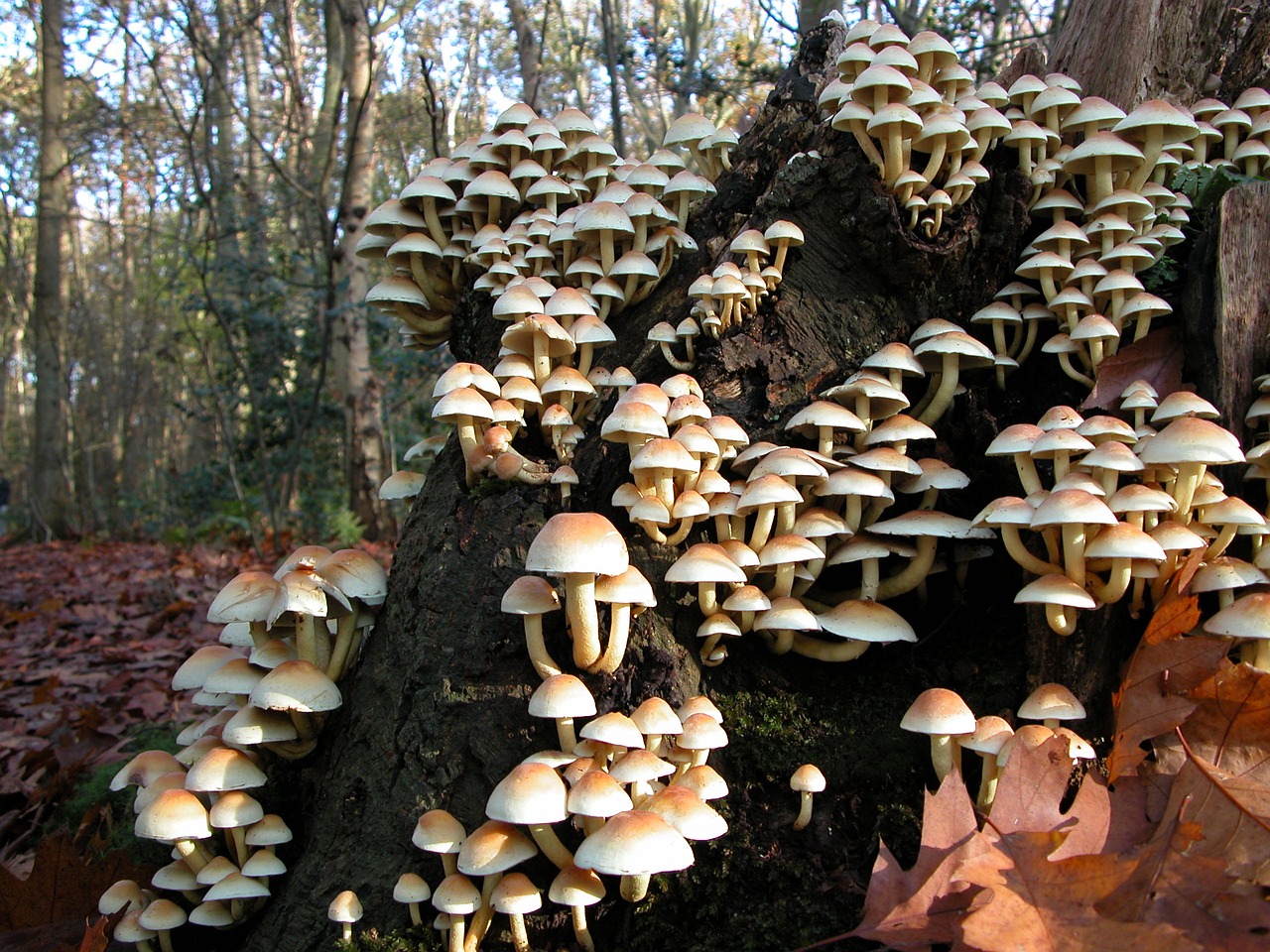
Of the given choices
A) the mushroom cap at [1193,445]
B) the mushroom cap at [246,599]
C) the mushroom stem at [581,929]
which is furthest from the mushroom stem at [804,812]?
the mushroom cap at [246,599]

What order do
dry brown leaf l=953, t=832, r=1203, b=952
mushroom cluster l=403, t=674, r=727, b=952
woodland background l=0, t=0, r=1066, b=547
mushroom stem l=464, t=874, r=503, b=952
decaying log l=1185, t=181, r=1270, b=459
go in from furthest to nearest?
1. woodland background l=0, t=0, r=1066, b=547
2. decaying log l=1185, t=181, r=1270, b=459
3. mushroom stem l=464, t=874, r=503, b=952
4. mushroom cluster l=403, t=674, r=727, b=952
5. dry brown leaf l=953, t=832, r=1203, b=952

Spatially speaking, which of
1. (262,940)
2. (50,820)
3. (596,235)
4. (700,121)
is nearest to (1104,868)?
(262,940)

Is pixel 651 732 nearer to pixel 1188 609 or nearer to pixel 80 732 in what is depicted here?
pixel 1188 609

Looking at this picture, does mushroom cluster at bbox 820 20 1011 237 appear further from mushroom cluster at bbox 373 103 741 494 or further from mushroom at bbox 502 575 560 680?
mushroom at bbox 502 575 560 680

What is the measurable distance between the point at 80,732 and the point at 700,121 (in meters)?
4.03

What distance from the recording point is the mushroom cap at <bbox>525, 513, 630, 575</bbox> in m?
2.00

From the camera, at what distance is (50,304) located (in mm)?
13773

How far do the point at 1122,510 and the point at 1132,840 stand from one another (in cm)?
81

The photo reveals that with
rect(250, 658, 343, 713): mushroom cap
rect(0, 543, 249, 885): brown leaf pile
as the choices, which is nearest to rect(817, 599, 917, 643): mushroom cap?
rect(250, 658, 343, 713): mushroom cap

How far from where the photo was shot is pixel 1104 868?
5.01ft

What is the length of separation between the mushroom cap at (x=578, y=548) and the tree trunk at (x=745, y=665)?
440 mm

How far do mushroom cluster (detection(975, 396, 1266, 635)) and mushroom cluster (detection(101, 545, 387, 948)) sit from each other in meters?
2.01

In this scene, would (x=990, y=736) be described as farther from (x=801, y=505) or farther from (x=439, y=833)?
(x=439, y=833)

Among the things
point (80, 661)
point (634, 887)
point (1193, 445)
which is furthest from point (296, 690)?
point (80, 661)
